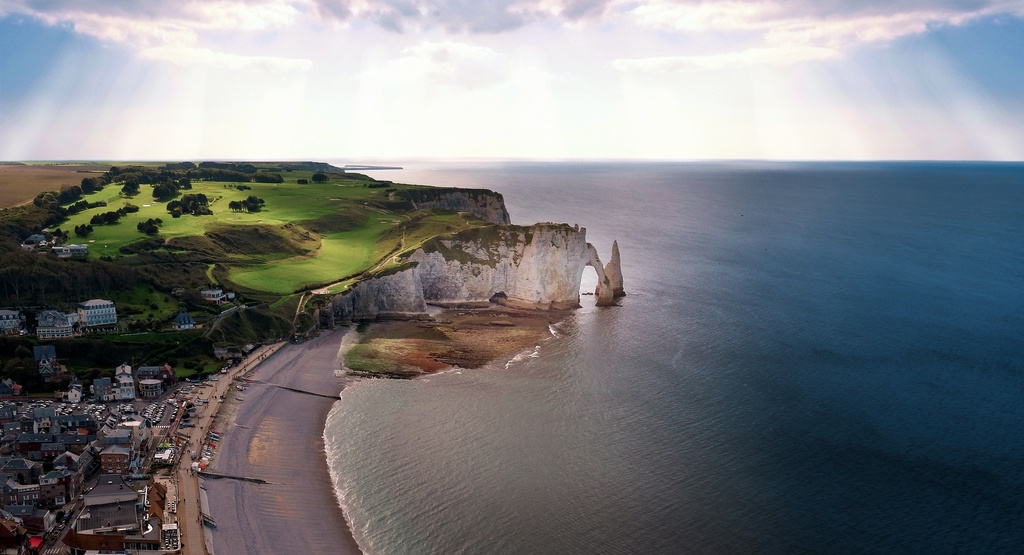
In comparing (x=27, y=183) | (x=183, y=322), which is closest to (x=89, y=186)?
(x=27, y=183)

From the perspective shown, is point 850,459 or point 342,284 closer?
point 850,459

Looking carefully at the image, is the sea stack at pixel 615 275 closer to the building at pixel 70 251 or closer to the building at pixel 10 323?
the building at pixel 70 251

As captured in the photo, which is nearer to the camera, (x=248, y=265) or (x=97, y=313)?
(x=97, y=313)

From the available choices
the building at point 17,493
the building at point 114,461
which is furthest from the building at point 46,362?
the building at point 17,493

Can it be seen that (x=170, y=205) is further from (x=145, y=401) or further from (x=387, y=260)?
(x=145, y=401)

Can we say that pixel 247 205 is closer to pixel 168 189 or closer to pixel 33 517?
pixel 168 189

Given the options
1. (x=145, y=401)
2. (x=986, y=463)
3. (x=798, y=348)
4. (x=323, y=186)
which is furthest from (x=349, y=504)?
(x=323, y=186)

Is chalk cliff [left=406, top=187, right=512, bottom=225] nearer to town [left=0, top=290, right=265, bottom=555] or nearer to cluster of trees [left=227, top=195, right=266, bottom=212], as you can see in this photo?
cluster of trees [left=227, top=195, right=266, bottom=212]
